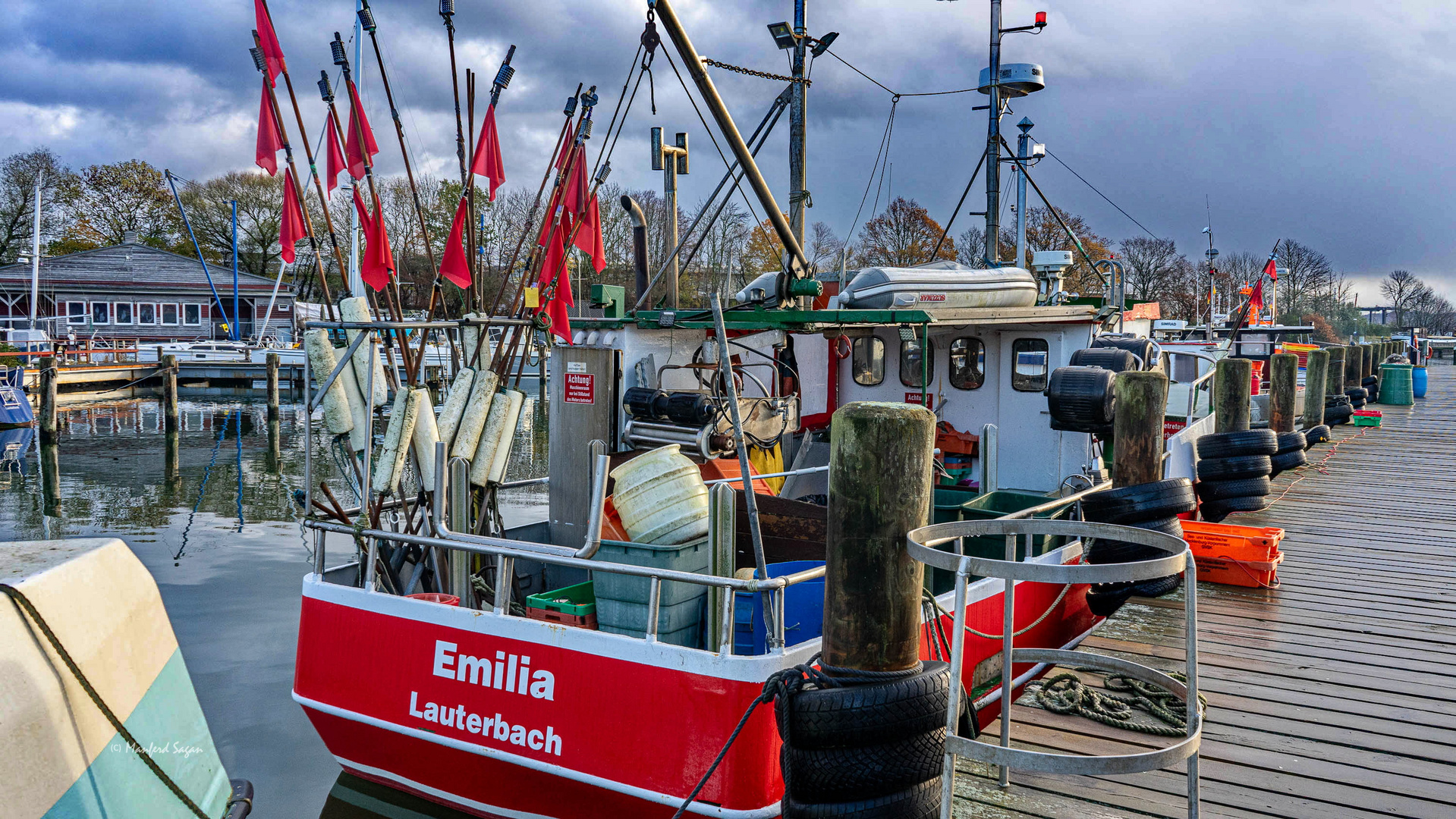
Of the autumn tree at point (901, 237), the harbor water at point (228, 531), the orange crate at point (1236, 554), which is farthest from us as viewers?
the autumn tree at point (901, 237)

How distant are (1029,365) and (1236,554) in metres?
2.87

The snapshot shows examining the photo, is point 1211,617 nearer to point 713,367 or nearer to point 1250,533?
point 1250,533

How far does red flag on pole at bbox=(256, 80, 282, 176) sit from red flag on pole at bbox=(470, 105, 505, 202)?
125 centimetres

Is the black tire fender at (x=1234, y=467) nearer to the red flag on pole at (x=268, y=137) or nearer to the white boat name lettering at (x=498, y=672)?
the white boat name lettering at (x=498, y=672)

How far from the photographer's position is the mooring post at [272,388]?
32.5m

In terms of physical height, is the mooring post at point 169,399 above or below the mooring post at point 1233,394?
below

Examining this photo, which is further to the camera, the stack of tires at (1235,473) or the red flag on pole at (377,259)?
the stack of tires at (1235,473)

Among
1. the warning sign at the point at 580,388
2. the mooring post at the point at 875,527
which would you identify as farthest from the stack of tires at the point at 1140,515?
the warning sign at the point at 580,388

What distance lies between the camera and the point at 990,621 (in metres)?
7.08

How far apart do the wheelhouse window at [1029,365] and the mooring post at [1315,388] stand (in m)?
10.8

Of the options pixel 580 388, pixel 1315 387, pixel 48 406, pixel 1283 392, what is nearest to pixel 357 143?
pixel 580 388

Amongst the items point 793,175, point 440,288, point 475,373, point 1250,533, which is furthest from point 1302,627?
point 793,175

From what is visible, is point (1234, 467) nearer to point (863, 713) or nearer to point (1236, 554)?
point (1236, 554)

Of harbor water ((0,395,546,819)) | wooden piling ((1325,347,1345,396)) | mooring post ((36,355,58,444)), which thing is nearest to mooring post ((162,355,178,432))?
harbor water ((0,395,546,819))
